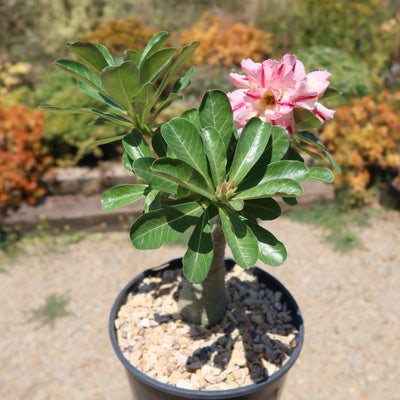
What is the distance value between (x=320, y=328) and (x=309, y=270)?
1.93 feet

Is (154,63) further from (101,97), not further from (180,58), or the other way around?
(101,97)

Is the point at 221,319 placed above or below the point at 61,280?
above

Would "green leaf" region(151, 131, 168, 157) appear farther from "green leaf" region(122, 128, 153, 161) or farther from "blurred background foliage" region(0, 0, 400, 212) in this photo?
"blurred background foliage" region(0, 0, 400, 212)

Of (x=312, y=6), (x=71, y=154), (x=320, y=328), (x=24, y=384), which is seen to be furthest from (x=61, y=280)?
(x=312, y=6)

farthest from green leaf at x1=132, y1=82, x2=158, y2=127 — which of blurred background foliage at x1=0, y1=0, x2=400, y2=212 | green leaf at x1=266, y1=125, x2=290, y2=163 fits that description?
blurred background foliage at x1=0, y1=0, x2=400, y2=212

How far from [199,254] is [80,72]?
60cm

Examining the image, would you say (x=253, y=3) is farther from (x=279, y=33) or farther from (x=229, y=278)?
(x=229, y=278)

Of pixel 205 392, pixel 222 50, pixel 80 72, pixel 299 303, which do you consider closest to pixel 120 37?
pixel 222 50

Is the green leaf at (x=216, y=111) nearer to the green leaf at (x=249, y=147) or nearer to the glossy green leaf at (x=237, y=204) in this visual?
the green leaf at (x=249, y=147)

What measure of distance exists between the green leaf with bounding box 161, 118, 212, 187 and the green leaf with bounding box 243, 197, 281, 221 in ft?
0.46

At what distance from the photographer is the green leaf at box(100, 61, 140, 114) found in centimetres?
85

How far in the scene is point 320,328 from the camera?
102 inches

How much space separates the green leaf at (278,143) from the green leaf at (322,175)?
120 millimetres

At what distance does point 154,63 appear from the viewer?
0.97 m
